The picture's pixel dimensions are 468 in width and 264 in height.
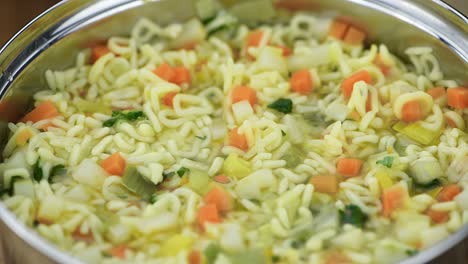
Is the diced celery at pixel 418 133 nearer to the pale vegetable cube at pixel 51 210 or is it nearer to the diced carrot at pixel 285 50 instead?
the diced carrot at pixel 285 50

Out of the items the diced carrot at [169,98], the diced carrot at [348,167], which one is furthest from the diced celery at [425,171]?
the diced carrot at [169,98]

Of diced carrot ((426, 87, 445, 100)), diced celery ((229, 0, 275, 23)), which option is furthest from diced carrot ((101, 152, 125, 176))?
diced carrot ((426, 87, 445, 100))

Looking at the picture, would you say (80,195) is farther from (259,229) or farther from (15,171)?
(259,229)

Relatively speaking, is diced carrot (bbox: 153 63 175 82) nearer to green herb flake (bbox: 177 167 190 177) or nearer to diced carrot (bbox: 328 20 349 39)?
green herb flake (bbox: 177 167 190 177)

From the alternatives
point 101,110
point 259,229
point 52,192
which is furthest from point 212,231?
point 101,110

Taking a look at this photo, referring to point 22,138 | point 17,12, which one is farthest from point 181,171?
point 17,12

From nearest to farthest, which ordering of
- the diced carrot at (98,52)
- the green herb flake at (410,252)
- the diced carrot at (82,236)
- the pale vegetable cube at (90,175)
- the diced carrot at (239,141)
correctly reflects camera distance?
the green herb flake at (410,252) < the diced carrot at (82,236) < the pale vegetable cube at (90,175) < the diced carrot at (239,141) < the diced carrot at (98,52)
